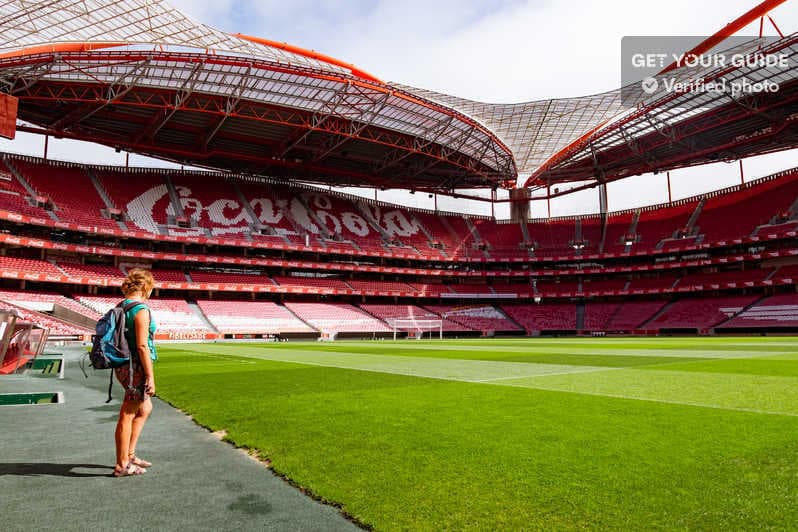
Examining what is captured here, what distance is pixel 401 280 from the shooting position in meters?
63.9

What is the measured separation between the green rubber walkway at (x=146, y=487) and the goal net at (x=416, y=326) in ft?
154

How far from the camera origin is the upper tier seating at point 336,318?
50.0m

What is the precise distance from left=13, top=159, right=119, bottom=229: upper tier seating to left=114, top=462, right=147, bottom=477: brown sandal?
4909cm

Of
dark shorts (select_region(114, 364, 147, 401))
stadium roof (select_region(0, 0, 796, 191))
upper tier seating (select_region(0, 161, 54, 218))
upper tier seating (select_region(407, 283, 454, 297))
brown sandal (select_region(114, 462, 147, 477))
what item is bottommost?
brown sandal (select_region(114, 462, 147, 477))

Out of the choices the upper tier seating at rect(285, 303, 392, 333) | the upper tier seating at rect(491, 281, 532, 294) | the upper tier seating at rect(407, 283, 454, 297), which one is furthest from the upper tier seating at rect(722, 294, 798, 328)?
the upper tier seating at rect(285, 303, 392, 333)

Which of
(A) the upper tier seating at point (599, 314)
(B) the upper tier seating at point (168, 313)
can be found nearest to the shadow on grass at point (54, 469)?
(B) the upper tier seating at point (168, 313)

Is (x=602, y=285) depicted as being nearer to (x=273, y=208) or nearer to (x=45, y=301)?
(x=273, y=208)

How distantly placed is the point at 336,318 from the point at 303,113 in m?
20.8

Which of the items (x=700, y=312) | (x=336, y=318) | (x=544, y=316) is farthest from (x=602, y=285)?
(x=336, y=318)

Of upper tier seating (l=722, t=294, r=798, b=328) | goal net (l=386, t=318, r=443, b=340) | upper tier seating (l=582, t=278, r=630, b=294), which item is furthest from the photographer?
upper tier seating (l=582, t=278, r=630, b=294)

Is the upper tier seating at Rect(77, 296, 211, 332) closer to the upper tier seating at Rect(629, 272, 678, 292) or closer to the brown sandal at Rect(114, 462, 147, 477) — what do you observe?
the brown sandal at Rect(114, 462, 147, 477)

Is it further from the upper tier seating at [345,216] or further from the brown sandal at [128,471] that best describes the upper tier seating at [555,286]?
the brown sandal at [128,471]

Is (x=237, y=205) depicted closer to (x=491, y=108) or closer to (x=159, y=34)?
(x=159, y=34)

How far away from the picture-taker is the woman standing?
446 cm
